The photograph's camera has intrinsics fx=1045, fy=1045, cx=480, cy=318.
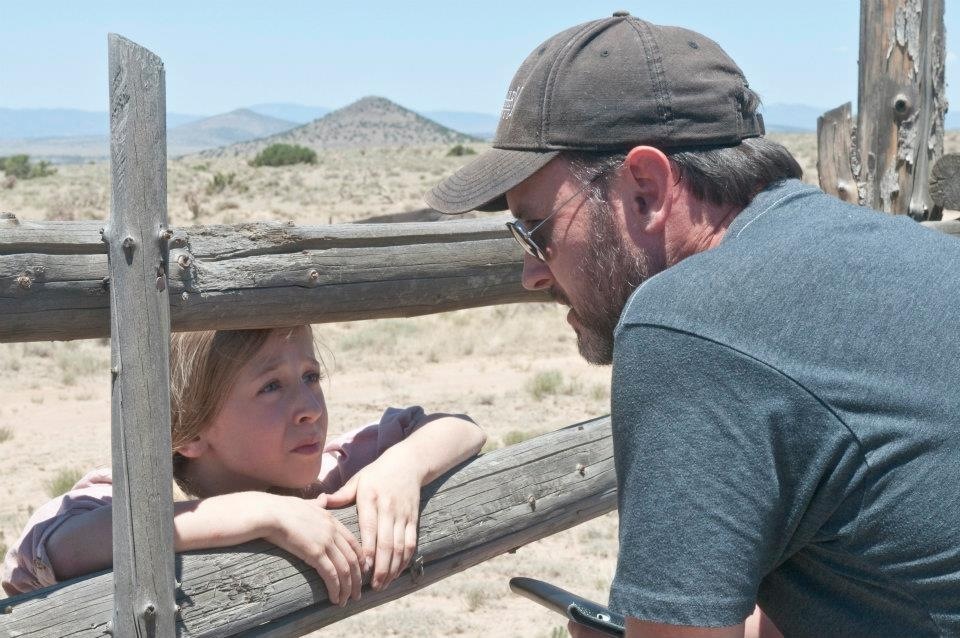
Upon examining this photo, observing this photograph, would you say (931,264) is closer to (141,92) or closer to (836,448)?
(836,448)

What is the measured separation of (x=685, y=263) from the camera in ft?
4.70

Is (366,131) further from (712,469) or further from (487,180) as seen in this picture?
(712,469)

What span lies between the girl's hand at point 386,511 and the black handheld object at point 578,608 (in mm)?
345

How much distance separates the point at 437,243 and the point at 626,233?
0.85 m

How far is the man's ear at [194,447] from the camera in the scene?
7.19 ft

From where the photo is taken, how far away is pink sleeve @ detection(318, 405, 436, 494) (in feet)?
7.66

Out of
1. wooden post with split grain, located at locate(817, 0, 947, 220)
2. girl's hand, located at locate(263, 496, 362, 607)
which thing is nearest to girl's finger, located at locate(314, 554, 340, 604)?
girl's hand, located at locate(263, 496, 362, 607)

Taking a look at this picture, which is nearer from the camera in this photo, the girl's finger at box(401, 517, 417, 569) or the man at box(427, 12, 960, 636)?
the man at box(427, 12, 960, 636)

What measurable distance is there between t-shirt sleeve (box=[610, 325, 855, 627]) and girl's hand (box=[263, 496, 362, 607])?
0.71 m

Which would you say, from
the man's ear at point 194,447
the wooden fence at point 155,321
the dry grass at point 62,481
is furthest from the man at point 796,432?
the dry grass at point 62,481

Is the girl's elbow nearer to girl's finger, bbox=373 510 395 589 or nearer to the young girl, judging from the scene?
the young girl

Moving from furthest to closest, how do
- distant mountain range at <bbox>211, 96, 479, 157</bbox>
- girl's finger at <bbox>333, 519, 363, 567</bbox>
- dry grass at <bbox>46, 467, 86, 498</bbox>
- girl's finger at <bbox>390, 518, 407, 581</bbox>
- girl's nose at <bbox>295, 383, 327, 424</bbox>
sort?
distant mountain range at <bbox>211, 96, 479, 157</bbox> → dry grass at <bbox>46, 467, 86, 498</bbox> → girl's nose at <bbox>295, 383, 327, 424</bbox> → girl's finger at <bbox>390, 518, 407, 581</bbox> → girl's finger at <bbox>333, 519, 363, 567</bbox>

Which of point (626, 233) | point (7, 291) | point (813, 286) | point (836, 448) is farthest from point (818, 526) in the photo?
point (7, 291)

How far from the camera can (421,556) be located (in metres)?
2.12
